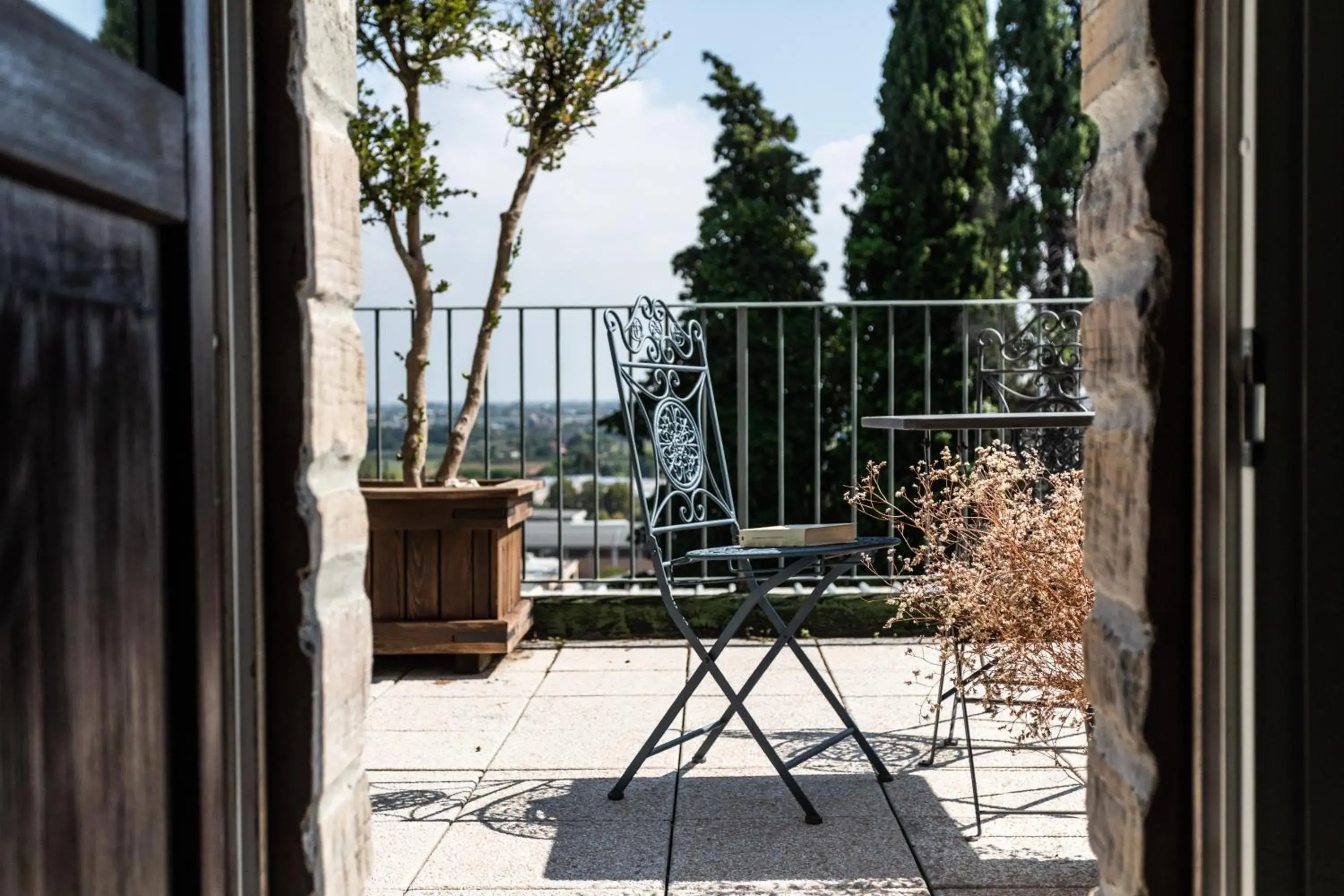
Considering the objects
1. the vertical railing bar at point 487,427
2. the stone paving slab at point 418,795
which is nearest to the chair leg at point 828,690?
the stone paving slab at point 418,795

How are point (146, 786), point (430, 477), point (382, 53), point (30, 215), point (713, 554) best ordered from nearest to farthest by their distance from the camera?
point (30, 215), point (146, 786), point (713, 554), point (382, 53), point (430, 477)

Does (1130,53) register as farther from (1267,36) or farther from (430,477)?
(430,477)

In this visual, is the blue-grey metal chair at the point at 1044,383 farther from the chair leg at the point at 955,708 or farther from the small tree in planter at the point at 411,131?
the small tree in planter at the point at 411,131

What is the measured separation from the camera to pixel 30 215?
2.63 feet

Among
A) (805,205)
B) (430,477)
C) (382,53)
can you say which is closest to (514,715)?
(430,477)

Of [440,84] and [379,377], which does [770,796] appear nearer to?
[379,377]

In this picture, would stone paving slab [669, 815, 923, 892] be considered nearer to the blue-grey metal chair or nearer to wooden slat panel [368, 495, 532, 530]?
the blue-grey metal chair

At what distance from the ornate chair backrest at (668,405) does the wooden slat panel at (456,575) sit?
2.61 ft

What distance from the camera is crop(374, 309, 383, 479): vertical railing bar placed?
14.7 feet

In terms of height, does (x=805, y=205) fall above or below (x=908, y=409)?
above

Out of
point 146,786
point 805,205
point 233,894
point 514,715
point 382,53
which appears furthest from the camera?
point 805,205

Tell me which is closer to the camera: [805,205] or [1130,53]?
[1130,53]

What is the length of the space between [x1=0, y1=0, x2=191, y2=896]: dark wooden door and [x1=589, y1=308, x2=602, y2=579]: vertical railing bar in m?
3.53

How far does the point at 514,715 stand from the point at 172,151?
268cm
